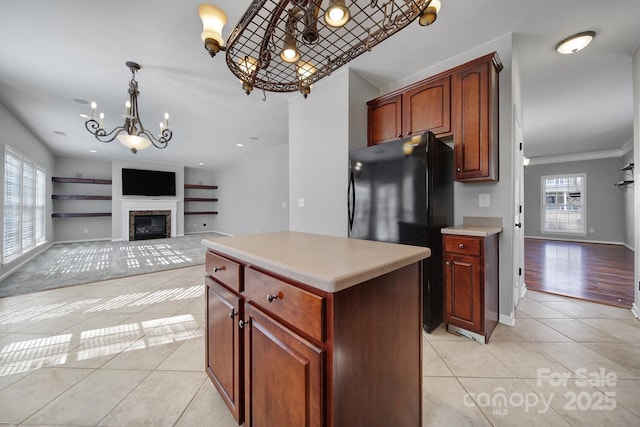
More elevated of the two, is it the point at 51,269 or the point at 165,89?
the point at 165,89

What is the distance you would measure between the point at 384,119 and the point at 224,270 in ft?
7.75

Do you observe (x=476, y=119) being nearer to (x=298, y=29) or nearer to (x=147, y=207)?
(x=298, y=29)

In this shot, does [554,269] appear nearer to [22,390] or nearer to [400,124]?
[400,124]

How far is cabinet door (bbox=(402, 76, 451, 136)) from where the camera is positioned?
2244mm

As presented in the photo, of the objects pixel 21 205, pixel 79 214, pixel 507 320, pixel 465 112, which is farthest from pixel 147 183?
pixel 507 320

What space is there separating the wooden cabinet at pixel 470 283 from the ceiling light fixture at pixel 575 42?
6.37 feet

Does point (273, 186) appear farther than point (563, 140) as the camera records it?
Yes

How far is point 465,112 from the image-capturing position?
2.14 metres

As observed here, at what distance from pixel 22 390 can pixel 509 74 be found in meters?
4.21

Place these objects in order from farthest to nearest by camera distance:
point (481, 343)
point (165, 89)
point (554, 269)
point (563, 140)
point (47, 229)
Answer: point (47, 229) < point (563, 140) < point (554, 269) < point (165, 89) < point (481, 343)

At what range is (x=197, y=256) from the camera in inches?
204

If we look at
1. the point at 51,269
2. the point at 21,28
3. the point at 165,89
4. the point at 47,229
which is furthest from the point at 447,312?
the point at 47,229

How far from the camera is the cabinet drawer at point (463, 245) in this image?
73.0 inches

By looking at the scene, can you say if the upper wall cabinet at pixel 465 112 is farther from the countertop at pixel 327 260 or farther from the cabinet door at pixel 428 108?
the countertop at pixel 327 260
